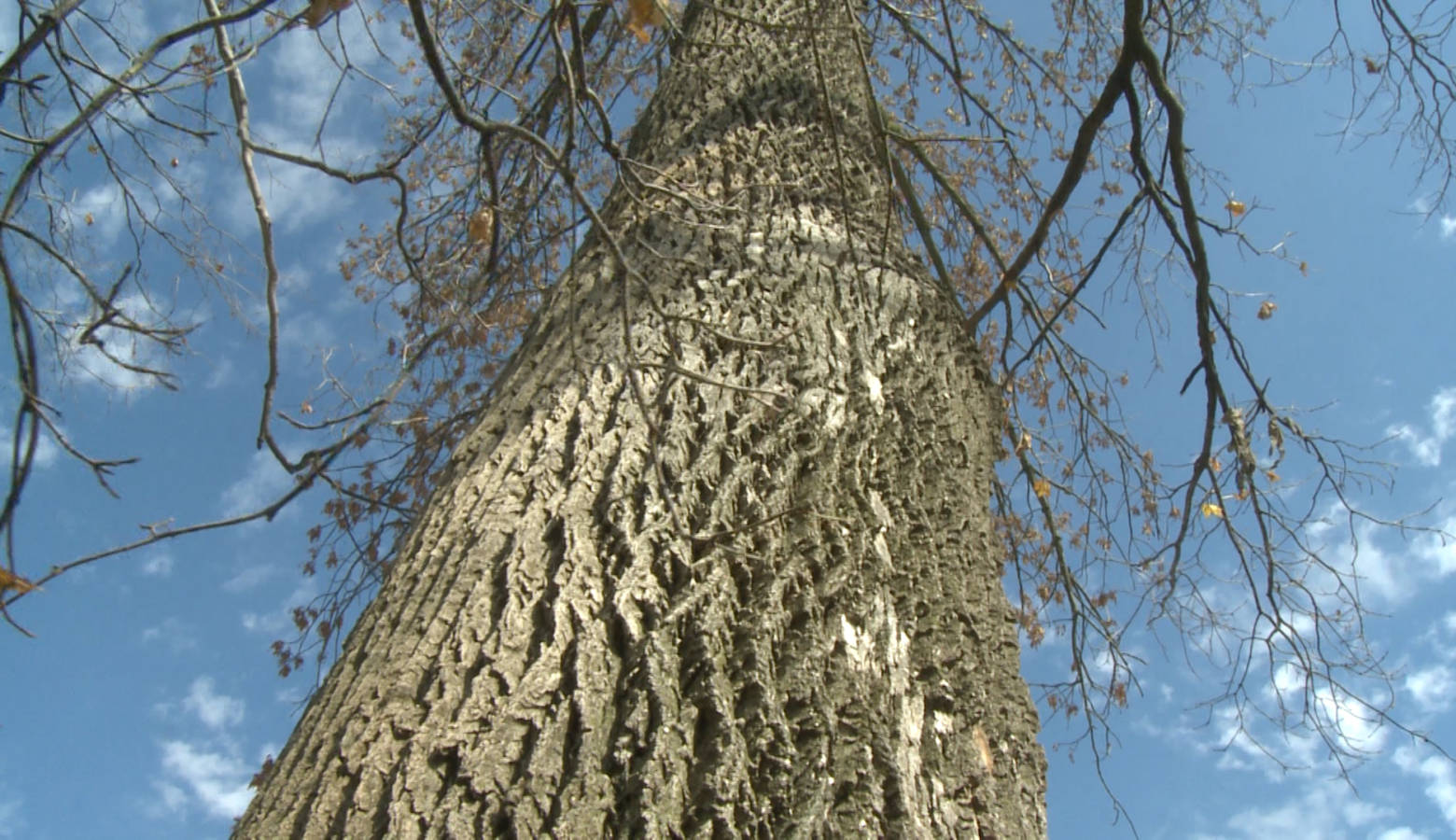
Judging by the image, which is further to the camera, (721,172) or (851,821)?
(721,172)

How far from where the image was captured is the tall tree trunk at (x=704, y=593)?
122 centimetres

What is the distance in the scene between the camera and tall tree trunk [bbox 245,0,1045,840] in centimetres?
122

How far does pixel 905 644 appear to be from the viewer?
5.01 feet

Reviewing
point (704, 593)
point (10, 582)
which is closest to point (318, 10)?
point (704, 593)

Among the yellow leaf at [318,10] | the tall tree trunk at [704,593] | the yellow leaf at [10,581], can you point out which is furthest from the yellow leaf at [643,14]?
the yellow leaf at [10,581]

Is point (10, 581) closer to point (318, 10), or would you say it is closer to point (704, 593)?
point (318, 10)

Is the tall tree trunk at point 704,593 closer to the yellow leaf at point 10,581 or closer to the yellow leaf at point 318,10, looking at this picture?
the yellow leaf at point 318,10

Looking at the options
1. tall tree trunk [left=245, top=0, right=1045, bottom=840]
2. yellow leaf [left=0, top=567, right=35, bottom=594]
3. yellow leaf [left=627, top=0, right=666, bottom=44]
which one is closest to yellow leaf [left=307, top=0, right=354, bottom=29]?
yellow leaf [left=627, top=0, right=666, bottom=44]

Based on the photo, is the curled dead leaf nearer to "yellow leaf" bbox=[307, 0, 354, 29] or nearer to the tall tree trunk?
the tall tree trunk

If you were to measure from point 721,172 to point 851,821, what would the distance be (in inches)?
67.2

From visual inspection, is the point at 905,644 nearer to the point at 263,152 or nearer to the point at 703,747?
the point at 703,747

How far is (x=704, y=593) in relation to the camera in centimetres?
141

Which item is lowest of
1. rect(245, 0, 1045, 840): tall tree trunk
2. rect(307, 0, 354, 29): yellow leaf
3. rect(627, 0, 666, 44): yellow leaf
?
rect(245, 0, 1045, 840): tall tree trunk

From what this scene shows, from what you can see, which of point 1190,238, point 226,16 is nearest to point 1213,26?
point 1190,238
